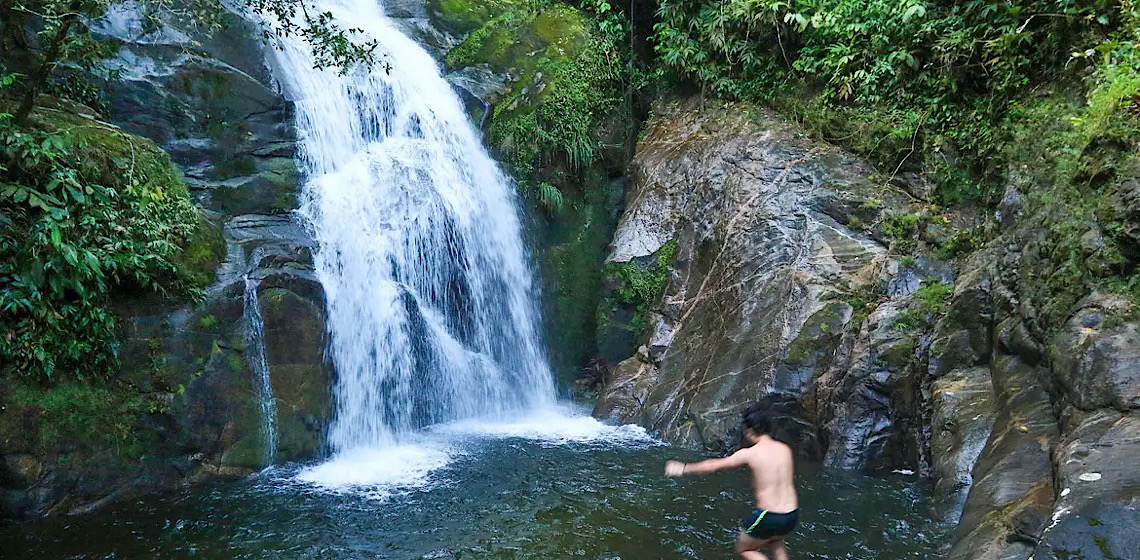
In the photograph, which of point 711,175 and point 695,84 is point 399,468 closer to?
point 711,175

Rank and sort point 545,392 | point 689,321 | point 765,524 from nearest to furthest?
point 765,524 → point 689,321 → point 545,392

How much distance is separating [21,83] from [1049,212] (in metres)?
11.2

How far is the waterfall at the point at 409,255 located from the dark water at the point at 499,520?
2.03 m

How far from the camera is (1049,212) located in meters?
6.34

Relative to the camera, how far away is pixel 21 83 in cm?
790

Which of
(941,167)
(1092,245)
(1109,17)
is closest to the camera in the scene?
(1092,245)

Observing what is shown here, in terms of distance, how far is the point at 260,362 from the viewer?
26.8 ft

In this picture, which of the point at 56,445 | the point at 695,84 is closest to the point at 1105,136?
the point at 695,84

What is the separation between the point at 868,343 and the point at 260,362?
7300 millimetres

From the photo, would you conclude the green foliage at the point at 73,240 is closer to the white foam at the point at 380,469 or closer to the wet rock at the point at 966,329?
the white foam at the point at 380,469

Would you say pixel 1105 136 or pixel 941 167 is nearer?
pixel 1105 136

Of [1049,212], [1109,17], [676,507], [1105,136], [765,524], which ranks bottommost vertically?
[676,507]

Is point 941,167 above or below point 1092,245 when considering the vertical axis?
above

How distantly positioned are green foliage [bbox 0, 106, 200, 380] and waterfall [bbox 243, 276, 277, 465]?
2.11ft
